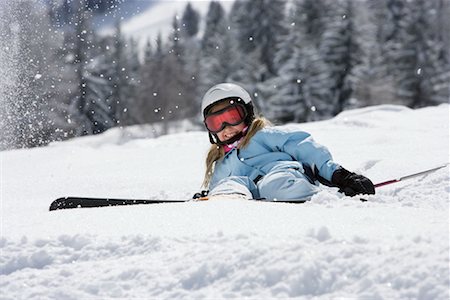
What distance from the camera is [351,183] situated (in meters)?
3.27

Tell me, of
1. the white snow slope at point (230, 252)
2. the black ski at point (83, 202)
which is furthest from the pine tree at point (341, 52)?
the white snow slope at point (230, 252)

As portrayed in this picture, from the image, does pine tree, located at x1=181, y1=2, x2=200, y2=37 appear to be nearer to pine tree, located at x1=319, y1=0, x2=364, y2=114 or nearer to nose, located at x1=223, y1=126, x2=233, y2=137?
pine tree, located at x1=319, y1=0, x2=364, y2=114

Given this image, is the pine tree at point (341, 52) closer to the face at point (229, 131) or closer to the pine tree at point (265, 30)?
the pine tree at point (265, 30)

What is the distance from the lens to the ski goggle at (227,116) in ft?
13.7

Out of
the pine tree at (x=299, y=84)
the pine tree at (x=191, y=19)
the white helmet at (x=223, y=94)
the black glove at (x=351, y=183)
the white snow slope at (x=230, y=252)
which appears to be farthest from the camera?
the pine tree at (x=191, y=19)

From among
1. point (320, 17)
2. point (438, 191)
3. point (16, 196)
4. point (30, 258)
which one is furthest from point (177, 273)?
point (320, 17)

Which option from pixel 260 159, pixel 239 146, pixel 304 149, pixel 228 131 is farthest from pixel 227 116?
pixel 304 149

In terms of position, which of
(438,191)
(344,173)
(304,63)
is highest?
(304,63)

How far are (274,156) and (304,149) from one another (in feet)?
0.83

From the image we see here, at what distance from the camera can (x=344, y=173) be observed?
3422 mm

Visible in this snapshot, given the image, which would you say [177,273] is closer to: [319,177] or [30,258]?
[30,258]

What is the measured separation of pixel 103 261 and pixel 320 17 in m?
34.0

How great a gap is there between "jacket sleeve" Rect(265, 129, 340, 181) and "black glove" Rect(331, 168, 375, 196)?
94 mm

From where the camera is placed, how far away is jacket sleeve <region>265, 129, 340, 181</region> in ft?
11.9
